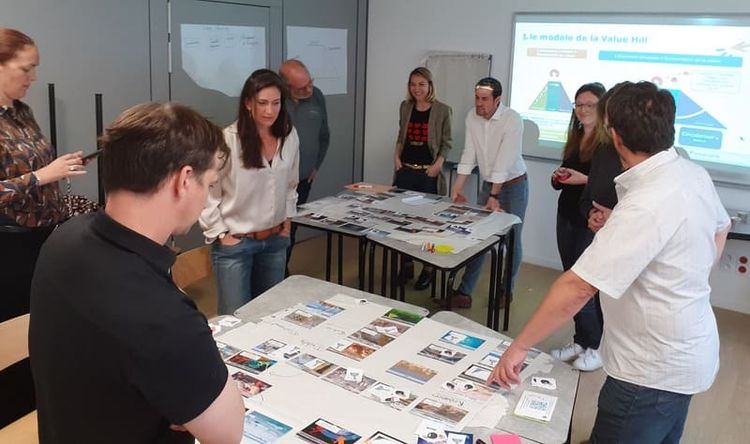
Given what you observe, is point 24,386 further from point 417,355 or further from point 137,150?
point 137,150

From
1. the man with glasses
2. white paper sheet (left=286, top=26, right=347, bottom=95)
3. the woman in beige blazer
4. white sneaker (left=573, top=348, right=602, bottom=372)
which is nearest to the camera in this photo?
white sneaker (left=573, top=348, right=602, bottom=372)

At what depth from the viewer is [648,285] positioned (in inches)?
66.0

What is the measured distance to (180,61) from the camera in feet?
14.1

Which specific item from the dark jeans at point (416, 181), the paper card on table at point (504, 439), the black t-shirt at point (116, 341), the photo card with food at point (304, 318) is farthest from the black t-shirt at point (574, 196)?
the black t-shirt at point (116, 341)

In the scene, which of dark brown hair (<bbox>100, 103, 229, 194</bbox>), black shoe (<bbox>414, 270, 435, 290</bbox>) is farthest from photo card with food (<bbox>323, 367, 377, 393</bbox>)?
black shoe (<bbox>414, 270, 435, 290</bbox>)

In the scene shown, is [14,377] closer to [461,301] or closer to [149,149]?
[149,149]

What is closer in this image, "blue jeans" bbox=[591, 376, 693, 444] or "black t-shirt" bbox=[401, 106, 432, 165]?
"blue jeans" bbox=[591, 376, 693, 444]

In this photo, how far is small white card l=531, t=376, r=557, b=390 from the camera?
1.86 metres

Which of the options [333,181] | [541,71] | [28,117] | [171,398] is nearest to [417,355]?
[171,398]

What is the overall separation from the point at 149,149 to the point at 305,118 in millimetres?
3442

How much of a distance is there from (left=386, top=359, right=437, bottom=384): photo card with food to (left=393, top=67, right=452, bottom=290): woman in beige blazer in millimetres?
2490

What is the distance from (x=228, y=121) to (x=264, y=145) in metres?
2.20

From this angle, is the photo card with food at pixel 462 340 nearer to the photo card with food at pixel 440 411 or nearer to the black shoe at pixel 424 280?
the photo card with food at pixel 440 411

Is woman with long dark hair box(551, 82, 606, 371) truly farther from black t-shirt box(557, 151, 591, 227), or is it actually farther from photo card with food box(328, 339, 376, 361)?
photo card with food box(328, 339, 376, 361)
